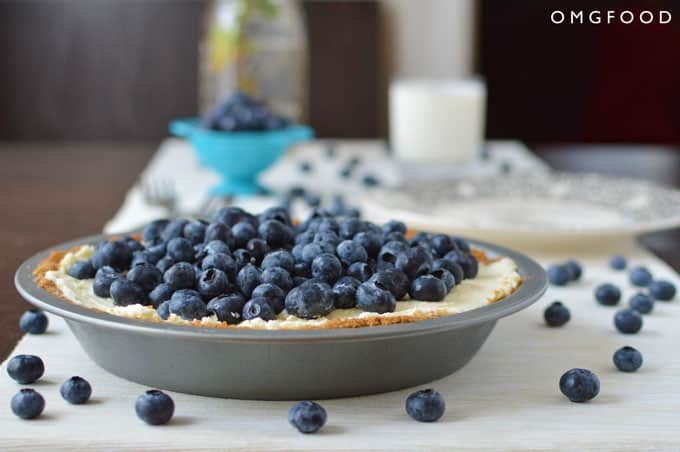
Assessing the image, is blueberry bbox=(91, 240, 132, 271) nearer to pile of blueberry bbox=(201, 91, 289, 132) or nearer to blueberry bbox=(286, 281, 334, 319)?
blueberry bbox=(286, 281, 334, 319)

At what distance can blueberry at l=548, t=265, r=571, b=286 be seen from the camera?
1.42m

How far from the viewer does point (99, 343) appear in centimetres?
99

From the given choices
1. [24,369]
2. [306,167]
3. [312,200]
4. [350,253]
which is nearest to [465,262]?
[350,253]

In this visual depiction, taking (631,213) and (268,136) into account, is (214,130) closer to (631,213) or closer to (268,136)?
(268,136)

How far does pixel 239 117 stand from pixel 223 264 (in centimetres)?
122

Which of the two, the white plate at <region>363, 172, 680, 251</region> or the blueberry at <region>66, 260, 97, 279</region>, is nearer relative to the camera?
the blueberry at <region>66, 260, 97, 279</region>

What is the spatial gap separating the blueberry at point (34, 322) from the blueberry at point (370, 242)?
1.18 ft

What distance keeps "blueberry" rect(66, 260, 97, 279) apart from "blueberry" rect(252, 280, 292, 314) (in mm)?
224

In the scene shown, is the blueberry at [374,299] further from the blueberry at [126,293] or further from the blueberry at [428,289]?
the blueberry at [126,293]

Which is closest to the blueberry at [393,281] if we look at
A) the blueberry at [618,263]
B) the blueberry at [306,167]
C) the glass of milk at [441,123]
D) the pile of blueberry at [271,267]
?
the pile of blueberry at [271,267]

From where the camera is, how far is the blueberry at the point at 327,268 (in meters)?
1.02

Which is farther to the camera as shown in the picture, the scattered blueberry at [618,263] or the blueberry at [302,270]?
the scattered blueberry at [618,263]

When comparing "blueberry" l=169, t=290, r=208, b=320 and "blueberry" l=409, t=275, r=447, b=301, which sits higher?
"blueberry" l=169, t=290, r=208, b=320

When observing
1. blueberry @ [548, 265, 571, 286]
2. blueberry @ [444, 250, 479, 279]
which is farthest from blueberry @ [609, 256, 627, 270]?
blueberry @ [444, 250, 479, 279]
